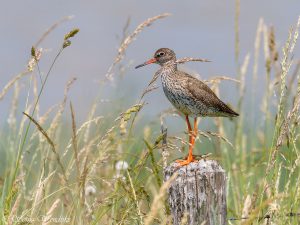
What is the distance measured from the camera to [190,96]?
5.88m

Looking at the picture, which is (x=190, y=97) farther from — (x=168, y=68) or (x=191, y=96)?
(x=168, y=68)

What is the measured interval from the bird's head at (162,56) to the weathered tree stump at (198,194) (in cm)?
279

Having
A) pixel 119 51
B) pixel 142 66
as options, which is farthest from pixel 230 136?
pixel 119 51

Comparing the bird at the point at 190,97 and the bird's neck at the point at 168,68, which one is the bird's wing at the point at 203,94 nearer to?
the bird at the point at 190,97

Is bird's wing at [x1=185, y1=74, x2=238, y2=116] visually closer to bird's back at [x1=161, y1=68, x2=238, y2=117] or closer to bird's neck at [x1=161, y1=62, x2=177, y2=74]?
bird's back at [x1=161, y1=68, x2=238, y2=117]

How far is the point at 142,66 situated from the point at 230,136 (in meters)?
1.67

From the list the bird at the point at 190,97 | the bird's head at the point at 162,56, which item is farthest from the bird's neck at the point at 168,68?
the bird's head at the point at 162,56

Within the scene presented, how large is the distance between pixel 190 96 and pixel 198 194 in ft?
6.40

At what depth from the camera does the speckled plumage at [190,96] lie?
5.88m

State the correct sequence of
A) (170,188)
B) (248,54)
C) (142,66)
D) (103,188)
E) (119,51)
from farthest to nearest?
(248,54) → (142,66) → (103,188) → (119,51) → (170,188)

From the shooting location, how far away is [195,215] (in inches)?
159

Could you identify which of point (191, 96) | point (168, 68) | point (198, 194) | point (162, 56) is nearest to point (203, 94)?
point (191, 96)

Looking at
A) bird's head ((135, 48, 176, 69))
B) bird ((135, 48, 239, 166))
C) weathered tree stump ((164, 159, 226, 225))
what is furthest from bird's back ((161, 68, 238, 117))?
weathered tree stump ((164, 159, 226, 225))

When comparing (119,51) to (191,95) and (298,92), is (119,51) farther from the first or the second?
(298,92)
